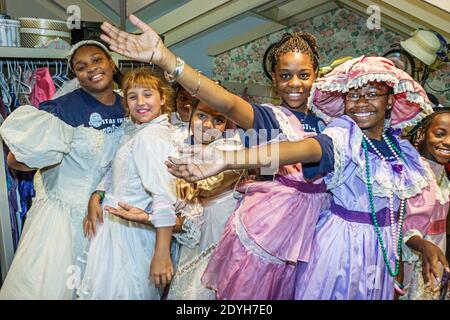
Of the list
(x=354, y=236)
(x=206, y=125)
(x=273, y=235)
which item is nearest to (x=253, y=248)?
(x=273, y=235)

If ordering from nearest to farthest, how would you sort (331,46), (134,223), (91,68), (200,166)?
1. (200,166)
2. (134,223)
3. (91,68)
4. (331,46)

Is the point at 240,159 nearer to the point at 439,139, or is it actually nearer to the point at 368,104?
the point at 368,104

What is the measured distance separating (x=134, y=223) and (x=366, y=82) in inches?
25.5

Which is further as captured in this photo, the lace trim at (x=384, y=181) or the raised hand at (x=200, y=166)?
the lace trim at (x=384, y=181)

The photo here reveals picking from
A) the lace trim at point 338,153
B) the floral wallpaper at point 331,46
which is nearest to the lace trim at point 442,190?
the lace trim at point 338,153

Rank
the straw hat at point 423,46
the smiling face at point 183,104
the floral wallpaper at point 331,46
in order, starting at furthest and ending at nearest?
the floral wallpaper at point 331,46
the straw hat at point 423,46
the smiling face at point 183,104

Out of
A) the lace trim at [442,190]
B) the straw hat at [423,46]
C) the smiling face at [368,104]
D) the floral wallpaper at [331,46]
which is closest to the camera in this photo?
the smiling face at [368,104]

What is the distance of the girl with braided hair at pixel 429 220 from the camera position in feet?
3.24

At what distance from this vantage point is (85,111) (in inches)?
46.3

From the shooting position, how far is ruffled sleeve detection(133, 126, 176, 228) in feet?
3.26

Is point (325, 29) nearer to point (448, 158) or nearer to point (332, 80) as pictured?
point (448, 158)

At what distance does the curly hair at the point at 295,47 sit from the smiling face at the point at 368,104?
0.52 ft

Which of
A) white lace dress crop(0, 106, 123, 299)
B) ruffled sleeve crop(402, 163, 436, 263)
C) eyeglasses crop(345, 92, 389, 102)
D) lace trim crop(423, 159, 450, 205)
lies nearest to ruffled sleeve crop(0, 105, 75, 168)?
white lace dress crop(0, 106, 123, 299)

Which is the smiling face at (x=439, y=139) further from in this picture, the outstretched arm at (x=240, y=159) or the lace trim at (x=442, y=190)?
the outstretched arm at (x=240, y=159)
